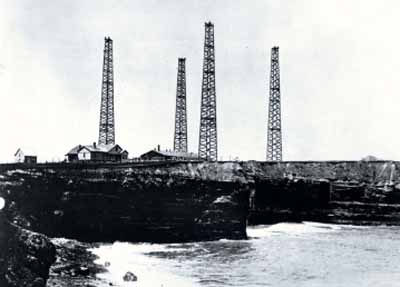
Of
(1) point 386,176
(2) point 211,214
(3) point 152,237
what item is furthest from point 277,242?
(1) point 386,176

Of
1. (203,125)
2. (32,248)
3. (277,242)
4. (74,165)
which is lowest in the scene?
(277,242)

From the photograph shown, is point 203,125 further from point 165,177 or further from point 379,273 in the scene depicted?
point 379,273

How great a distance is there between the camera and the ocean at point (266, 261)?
30.1 m

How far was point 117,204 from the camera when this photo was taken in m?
51.0

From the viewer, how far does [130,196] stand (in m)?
52.2

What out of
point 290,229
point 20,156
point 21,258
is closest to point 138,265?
point 21,258

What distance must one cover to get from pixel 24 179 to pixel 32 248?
2536 centimetres

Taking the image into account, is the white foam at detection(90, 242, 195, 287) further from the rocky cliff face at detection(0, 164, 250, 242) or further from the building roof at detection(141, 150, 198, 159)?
the building roof at detection(141, 150, 198, 159)

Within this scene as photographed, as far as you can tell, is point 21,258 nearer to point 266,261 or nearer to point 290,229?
point 266,261

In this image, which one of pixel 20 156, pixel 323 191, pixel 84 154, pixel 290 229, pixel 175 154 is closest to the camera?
pixel 290 229

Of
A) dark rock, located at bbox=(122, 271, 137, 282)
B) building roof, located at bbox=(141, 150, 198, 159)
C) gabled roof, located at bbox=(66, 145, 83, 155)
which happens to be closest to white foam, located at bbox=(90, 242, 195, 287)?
dark rock, located at bbox=(122, 271, 137, 282)

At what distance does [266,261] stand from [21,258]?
20.3m

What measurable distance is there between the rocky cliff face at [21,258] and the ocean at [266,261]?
4.92m

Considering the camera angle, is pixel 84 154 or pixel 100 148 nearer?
pixel 100 148
